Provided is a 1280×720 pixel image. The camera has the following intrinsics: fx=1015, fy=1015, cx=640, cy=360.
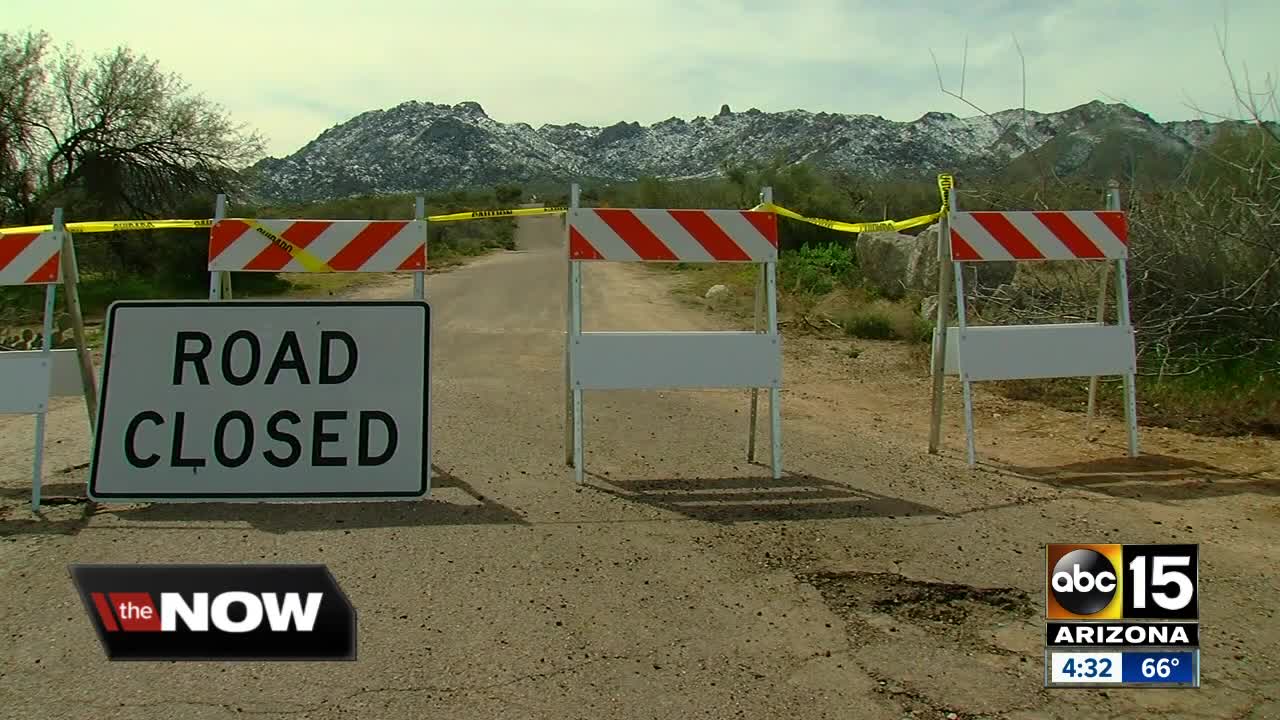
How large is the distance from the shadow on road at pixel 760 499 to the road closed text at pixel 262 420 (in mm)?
1777

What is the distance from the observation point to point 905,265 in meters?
17.9

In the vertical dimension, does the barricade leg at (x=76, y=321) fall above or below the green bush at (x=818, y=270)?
below

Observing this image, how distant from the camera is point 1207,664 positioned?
3980mm

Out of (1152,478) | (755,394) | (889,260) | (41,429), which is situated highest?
(889,260)

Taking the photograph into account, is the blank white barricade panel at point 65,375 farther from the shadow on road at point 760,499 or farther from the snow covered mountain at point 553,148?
the snow covered mountain at point 553,148

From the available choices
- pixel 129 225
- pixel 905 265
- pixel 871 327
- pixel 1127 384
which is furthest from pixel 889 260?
pixel 129 225

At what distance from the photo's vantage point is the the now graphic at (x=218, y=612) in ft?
13.2

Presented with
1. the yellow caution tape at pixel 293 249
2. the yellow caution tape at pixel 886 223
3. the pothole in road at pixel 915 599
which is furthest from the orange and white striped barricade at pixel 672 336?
the pothole in road at pixel 915 599

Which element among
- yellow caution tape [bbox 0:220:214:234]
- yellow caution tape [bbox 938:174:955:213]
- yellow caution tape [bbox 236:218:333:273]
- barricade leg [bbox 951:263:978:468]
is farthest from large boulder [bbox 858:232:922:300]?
yellow caution tape [bbox 0:220:214:234]

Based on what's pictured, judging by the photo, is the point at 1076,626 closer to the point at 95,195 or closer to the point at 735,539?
the point at 735,539

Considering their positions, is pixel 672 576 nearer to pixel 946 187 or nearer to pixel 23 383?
pixel 946 187

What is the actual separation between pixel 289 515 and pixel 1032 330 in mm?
5336

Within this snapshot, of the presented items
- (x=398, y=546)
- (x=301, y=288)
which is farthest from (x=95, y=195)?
(x=398, y=546)

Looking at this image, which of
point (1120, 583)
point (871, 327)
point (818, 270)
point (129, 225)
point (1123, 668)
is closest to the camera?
point (1123, 668)
